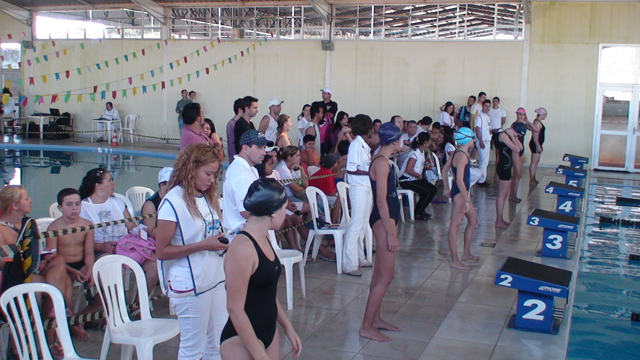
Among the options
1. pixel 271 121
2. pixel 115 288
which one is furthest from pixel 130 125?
pixel 115 288

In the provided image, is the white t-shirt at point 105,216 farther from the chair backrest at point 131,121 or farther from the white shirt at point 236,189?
the chair backrest at point 131,121

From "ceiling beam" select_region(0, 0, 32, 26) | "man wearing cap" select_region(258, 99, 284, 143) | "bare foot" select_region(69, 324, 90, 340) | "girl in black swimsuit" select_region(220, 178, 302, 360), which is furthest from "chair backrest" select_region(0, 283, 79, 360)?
"ceiling beam" select_region(0, 0, 32, 26)

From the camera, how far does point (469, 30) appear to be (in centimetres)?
1638

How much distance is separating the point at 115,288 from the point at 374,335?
183 cm

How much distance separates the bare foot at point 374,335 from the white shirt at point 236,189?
1.20 m

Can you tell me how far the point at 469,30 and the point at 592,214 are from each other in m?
7.59

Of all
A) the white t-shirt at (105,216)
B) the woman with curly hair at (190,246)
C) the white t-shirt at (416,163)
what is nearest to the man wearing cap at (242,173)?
the woman with curly hair at (190,246)

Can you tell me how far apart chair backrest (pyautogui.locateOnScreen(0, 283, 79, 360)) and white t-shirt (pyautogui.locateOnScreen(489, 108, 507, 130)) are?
13.4m

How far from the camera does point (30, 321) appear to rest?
3178mm

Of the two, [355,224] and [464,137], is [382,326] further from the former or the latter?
[464,137]

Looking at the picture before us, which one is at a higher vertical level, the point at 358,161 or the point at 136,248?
the point at 358,161

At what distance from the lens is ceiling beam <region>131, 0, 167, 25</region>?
18047mm

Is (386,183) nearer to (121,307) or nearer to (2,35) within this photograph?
(121,307)

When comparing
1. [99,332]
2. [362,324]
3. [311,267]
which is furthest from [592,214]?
[99,332]
